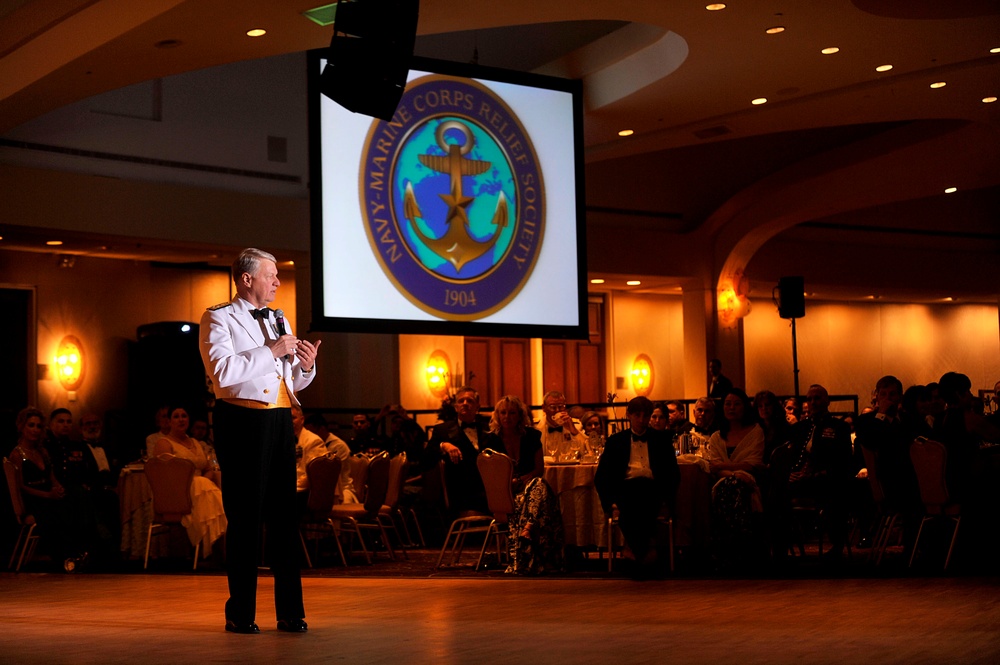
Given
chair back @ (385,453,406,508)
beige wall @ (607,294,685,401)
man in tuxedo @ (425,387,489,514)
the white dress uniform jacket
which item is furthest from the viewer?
beige wall @ (607,294,685,401)

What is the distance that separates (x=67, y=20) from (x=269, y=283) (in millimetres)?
4606

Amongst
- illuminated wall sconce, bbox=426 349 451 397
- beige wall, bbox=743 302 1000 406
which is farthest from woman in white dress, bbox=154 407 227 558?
beige wall, bbox=743 302 1000 406

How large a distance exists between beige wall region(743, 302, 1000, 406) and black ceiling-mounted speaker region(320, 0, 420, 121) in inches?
540

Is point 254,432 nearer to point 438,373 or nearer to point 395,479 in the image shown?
point 395,479

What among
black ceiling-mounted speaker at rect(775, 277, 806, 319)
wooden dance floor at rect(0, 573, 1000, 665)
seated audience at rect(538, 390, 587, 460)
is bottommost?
wooden dance floor at rect(0, 573, 1000, 665)

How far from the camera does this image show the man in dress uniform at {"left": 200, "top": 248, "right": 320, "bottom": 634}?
4.34m

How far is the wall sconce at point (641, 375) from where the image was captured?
18562 millimetres

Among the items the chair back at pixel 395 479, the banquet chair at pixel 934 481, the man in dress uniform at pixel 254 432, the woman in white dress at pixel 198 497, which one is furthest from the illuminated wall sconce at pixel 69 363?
the man in dress uniform at pixel 254 432

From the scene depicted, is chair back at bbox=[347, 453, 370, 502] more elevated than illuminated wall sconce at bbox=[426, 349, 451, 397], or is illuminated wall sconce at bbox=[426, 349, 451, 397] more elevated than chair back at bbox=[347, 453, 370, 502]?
illuminated wall sconce at bbox=[426, 349, 451, 397]

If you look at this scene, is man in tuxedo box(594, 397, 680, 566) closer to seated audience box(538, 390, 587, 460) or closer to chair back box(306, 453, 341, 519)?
seated audience box(538, 390, 587, 460)

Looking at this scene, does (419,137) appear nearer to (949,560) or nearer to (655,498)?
(655,498)

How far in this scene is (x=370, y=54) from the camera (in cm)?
629

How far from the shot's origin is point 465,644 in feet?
13.8

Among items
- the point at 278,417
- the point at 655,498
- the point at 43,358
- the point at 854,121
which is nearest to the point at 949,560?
the point at 655,498
